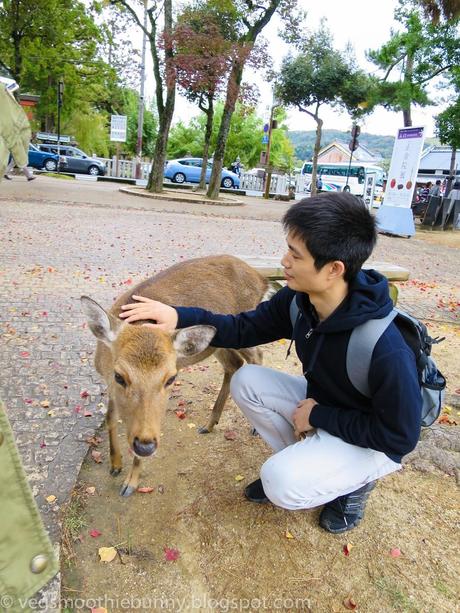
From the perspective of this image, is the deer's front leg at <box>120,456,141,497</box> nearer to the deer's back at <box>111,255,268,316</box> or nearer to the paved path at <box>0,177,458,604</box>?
the paved path at <box>0,177,458,604</box>

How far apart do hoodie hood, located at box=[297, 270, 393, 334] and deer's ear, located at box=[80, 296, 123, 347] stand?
123cm

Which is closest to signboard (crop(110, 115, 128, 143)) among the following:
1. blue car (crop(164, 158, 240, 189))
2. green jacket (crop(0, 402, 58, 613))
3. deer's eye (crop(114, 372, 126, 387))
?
blue car (crop(164, 158, 240, 189))

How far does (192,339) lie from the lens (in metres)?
2.82

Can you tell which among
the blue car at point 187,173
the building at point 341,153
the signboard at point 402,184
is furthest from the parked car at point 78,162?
the building at point 341,153

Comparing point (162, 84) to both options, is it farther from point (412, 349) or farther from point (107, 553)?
point (107, 553)

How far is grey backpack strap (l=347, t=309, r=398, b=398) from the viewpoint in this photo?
7.38ft

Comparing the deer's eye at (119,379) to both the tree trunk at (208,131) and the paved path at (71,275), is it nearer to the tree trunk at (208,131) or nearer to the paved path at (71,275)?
the paved path at (71,275)

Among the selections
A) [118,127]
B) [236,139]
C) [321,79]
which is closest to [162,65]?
[118,127]

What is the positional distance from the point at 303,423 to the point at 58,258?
21.1 feet

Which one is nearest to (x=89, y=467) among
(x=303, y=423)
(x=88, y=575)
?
(x=88, y=575)

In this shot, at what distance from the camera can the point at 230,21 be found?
20859 mm

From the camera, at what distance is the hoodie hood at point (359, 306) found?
226 cm

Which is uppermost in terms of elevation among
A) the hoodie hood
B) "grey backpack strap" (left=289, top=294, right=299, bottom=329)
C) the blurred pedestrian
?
the blurred pedestrian

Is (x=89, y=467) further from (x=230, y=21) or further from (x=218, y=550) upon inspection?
(x=230, y=21)
